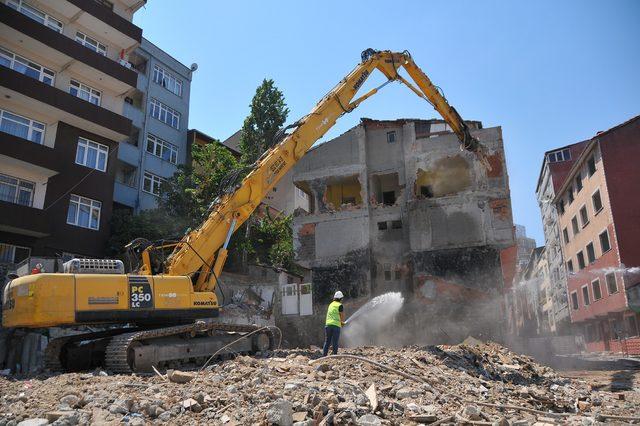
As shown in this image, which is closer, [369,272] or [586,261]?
[369,272]

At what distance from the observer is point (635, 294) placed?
94.1 feet

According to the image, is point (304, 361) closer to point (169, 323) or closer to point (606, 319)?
point (169, 323)

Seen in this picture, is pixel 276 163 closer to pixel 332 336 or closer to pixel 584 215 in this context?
pixel 332 336

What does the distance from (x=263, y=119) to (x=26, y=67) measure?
41.9 ft

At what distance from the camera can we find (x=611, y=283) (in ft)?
107

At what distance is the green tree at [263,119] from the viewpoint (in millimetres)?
30375

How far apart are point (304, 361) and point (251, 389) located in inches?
116

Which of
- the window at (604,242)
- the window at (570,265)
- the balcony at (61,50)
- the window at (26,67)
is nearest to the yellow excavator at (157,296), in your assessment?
the balcony at (61,50)

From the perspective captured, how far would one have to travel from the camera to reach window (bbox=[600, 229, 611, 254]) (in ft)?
107

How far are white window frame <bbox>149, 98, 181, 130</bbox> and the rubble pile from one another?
27.0 meters

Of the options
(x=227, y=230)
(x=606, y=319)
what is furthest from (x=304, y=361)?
(x=606, y=319)

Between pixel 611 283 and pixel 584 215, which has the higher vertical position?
pixel 584 215

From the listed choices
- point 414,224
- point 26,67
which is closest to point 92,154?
point 26,67

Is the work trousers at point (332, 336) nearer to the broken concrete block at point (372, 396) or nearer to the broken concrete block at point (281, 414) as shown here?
the broken concrete block at point (372, 396)
